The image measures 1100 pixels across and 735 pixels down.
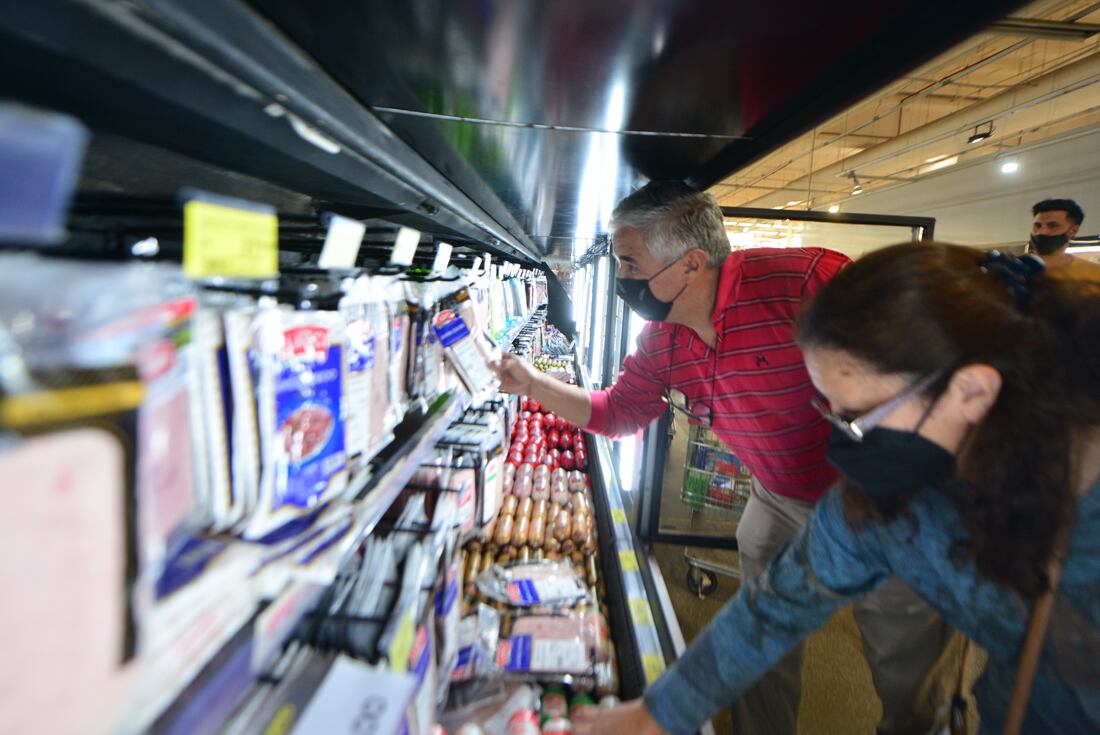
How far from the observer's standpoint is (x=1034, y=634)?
84cm

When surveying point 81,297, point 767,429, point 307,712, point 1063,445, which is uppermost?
point 81,297

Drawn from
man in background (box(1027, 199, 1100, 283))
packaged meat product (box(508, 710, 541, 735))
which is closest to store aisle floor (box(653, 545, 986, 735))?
packaged meat product (box(508, 710, 541, 735))

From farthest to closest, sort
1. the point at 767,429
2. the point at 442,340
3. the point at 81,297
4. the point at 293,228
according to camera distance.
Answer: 1. the point at 767,429
2. the point at 442,340
3. the point at 293,228
4. the point at 81,297

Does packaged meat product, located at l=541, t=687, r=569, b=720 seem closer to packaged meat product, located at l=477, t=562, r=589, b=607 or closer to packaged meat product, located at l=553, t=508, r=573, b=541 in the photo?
packaged meat product, located at l=477, t=562, r=589, b=607

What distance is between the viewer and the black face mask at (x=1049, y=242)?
12.6ft

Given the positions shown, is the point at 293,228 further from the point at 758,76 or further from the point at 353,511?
the point at 758,76

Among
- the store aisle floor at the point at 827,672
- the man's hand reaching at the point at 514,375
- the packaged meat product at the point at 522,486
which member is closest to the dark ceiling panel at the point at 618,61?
the man's hand reaching at the point at 514,375

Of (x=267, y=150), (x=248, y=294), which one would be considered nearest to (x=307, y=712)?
(x=248, y=294)

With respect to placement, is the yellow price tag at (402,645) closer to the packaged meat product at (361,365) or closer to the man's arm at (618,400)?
the packaged meat product at (361,365)

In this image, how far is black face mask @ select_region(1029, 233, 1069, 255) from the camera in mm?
3852

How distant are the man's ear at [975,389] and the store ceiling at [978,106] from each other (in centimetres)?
209

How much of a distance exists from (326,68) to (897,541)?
1.30 metres

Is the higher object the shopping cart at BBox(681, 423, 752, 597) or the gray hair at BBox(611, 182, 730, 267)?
the gray hair at BBox(611, 182, 730, 267)

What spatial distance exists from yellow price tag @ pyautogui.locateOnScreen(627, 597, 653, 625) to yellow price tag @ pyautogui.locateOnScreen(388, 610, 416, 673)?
988 millimetres
